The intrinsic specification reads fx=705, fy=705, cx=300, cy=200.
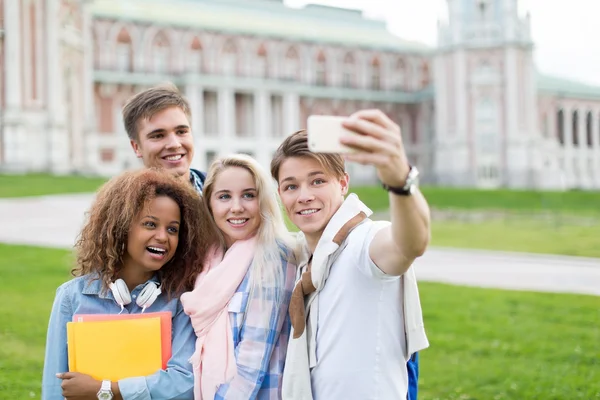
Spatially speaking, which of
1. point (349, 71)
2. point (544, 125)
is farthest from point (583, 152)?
point (349, 71)

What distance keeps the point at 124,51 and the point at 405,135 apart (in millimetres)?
21396

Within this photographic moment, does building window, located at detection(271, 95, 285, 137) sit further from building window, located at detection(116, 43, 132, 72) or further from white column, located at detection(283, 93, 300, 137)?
building window, located at detection(116, 43, 132, 72)

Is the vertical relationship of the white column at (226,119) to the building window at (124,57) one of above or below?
below

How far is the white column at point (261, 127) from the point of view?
45469 millimetres

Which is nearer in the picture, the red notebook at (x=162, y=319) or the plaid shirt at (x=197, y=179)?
the red notebook at (x=162, y=319)

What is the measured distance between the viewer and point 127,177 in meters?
3.12

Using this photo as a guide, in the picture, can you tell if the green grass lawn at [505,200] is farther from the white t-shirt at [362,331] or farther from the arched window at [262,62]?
the white t-shirt at [362,331]

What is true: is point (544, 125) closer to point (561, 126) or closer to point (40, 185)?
point (561, 126)

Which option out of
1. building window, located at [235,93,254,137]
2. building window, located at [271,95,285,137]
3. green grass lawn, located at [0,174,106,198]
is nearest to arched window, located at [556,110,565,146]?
building window, located at [271,95,285,137]

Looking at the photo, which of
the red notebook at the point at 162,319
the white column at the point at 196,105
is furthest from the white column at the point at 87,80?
the red notebook at the point at 162,319

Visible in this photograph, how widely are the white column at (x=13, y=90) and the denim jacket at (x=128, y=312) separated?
29286 mm

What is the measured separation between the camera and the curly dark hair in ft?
9.91

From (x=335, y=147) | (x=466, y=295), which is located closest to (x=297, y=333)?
(x=335, y=147)

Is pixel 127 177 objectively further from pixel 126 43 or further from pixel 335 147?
pixel 126 43
